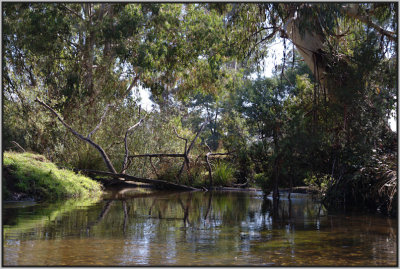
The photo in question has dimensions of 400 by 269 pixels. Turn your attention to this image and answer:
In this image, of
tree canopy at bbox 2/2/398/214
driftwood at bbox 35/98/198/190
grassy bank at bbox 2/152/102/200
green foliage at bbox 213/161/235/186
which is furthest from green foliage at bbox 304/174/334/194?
grassy bank at bbox 2/152/102/200

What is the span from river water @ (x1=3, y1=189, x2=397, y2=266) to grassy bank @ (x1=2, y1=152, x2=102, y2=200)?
97 centimetres

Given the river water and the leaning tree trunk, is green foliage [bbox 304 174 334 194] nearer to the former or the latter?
the river water

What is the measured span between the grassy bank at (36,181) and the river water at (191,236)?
3.18 feet

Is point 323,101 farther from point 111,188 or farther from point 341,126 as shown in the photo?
point 111,188

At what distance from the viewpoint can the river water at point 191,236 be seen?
4.81 meters

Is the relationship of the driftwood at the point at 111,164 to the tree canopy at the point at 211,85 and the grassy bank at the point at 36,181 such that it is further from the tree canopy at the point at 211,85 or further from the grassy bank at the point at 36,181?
the grassy bank at the point at 36,181

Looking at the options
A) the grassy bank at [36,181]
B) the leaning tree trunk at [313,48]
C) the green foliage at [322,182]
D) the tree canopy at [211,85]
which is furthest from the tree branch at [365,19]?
the grassy bank at [36,181]

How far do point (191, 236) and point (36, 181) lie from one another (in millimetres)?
6373

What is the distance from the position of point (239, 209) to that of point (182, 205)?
1.37 m

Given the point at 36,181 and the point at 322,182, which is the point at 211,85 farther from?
the point at 36,181

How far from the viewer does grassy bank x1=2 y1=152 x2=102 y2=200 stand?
35.8ft

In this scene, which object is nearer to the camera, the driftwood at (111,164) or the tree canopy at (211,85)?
the tree canopy at (211,85)

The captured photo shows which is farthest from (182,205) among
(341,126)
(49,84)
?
(49,84)

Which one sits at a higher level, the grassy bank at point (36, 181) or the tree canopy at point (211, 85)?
the tree canopy at point (211, 85)
